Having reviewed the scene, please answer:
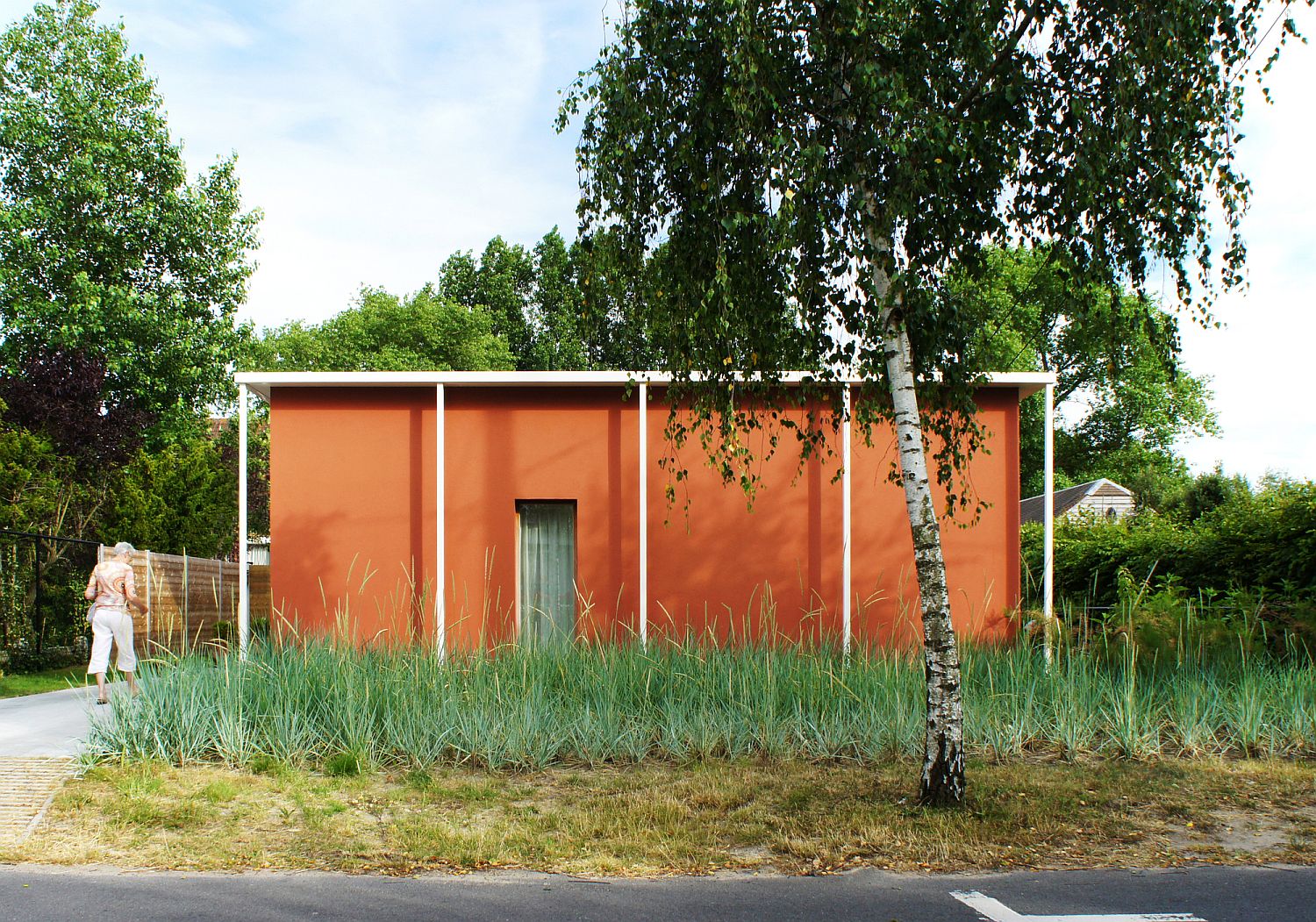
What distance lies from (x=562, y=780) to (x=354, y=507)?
17.5 ft

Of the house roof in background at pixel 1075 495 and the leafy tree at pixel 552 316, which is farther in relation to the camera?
the leafy tree at pixel 552 316

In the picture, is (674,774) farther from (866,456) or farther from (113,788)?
(866,456)

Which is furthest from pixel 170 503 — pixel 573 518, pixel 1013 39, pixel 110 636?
pixel 1013 39

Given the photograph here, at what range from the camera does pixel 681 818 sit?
223 inches

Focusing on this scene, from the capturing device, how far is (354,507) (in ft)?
36.1

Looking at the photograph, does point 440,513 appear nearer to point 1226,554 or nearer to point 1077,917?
point 1077,917

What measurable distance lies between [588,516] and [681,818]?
5664mm

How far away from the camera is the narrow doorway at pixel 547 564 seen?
436 inches

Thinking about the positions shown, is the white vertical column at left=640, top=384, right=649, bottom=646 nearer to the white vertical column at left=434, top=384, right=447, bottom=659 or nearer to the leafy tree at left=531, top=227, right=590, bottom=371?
the white vertical column at left=434, top=384, right=447, bottom=659

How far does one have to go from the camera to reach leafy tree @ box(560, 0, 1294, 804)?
5352 millimetres

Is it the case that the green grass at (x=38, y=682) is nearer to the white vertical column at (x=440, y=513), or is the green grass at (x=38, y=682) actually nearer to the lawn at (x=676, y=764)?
the white vertical column at (x=440, y=513)

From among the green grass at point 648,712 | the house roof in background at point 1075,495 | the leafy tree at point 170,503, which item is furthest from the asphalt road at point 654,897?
the house roof in background at point 1075,495

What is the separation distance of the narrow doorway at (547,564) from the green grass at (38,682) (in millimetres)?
4608

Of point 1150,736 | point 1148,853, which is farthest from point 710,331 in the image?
point 1150,736
